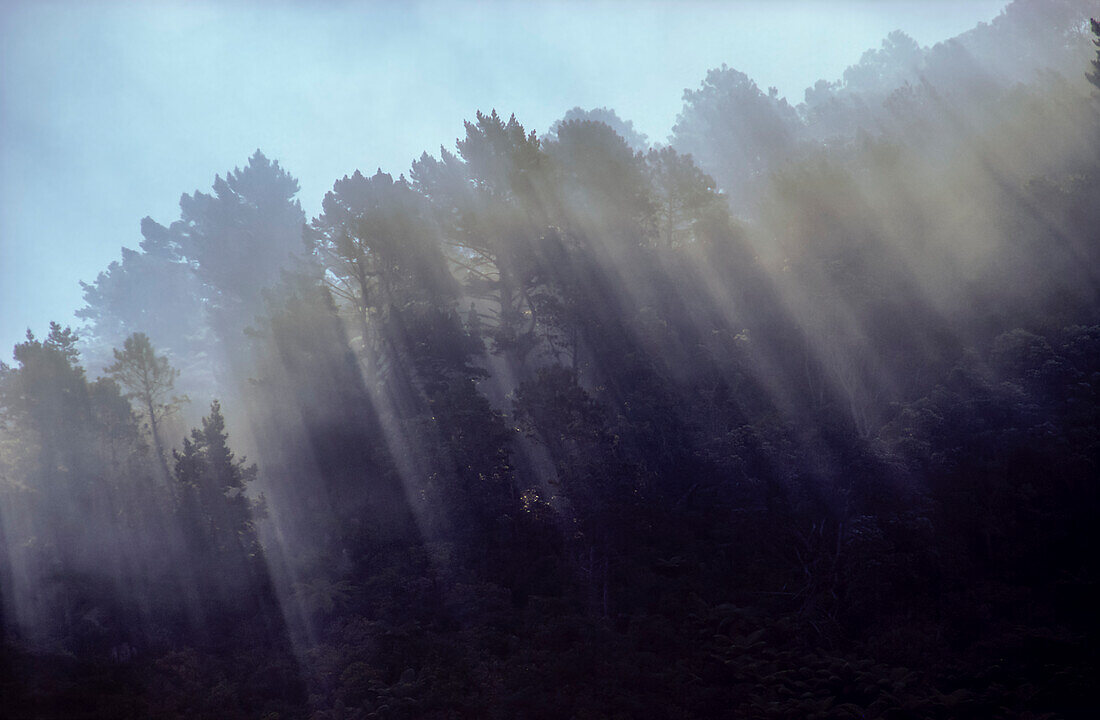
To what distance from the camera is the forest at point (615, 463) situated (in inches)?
642

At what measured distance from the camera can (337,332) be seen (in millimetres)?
34688

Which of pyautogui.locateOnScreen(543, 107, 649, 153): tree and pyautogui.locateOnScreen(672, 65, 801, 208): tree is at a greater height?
pyautogui.locateOnScreen(543, 107, 649, 153): tree

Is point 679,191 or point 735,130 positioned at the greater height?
point 735,130

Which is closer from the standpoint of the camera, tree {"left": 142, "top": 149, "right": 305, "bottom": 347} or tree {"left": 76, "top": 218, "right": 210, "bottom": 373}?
tree {"left": 142, "top": 149, "right": 305, "bottom": 347}

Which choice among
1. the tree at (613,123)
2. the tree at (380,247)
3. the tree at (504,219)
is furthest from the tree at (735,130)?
the tree at (380,247)

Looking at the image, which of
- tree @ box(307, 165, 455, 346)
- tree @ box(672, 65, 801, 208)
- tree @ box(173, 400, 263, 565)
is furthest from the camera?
tree @ box(672, 65, 801, 208)

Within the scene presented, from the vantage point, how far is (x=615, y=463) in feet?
75.5

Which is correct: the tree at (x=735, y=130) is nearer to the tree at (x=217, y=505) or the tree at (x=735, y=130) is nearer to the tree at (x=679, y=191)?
the tree at (x=679, y=191)

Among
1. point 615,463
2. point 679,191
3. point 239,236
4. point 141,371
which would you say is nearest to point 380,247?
point 679,191

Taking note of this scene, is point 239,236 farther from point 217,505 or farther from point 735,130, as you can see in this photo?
point 735,130

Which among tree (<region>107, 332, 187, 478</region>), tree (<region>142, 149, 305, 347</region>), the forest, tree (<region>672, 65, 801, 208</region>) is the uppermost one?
tree (<region>142, 149, 305, 347</region>)

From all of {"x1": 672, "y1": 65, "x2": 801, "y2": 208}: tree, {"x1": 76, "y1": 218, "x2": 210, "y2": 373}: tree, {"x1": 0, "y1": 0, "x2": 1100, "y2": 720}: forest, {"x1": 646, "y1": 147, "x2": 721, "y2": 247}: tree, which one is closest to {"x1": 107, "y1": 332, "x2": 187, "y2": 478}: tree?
{"x1": 0, "y1": 0, "x2": 1100, "y2": 720}: forest

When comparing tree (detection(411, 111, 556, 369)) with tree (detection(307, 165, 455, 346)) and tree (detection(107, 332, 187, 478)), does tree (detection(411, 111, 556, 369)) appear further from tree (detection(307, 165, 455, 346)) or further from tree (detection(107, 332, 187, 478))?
tree (detection(107, 332, 187, 478))

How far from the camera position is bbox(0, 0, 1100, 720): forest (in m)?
16.3
